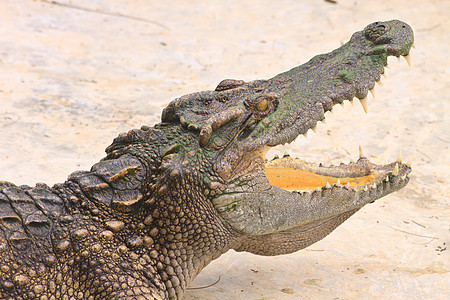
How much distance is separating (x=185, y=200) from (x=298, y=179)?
4.07 ft

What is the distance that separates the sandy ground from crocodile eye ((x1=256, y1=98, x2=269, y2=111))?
140 cm

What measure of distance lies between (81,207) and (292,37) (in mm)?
7676

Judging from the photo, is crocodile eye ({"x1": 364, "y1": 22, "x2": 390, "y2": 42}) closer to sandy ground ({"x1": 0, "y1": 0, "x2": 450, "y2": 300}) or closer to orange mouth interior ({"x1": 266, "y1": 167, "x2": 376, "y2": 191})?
orange mouth interior ({"x1": 266, "y1": 167, "x2": 376, "y2": 191})

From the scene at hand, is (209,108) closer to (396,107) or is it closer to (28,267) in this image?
(28,267)

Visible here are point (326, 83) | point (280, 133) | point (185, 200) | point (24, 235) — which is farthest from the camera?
point (326, 83)

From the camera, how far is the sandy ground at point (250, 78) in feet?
14.8

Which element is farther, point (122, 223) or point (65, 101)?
point (65, 101)

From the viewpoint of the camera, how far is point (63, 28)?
32.2 ft

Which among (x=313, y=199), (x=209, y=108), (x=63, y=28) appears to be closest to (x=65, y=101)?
(x=63, y=28)

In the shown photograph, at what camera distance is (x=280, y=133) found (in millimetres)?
3736

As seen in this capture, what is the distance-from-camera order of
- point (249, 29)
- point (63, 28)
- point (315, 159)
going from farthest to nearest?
point (249, 29) → point (63, 28) → point (315, 159)

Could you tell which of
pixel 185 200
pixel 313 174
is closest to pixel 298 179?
pixel 313 174

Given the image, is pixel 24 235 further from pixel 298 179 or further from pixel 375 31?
pixel 375 31

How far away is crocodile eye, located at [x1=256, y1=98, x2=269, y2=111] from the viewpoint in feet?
12.4
